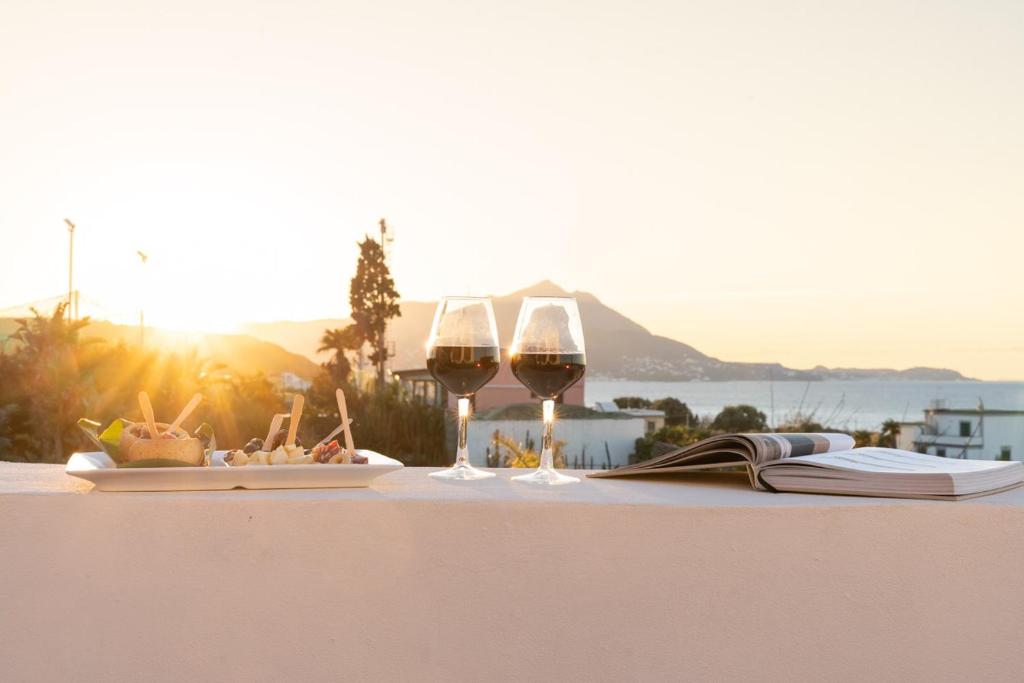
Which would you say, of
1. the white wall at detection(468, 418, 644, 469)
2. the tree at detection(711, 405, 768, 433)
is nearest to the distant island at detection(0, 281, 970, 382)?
the tree at detection(711, 405, 768, 433)

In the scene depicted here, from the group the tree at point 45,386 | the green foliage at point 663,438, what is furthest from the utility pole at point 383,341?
the tree at point 45,386

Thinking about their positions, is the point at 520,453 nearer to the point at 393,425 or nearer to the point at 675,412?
the point at 393,425

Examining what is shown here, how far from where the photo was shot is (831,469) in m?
1.38

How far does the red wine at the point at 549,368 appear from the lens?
1463 millimetres

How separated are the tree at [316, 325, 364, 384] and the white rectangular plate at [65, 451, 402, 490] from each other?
30324 millimetres

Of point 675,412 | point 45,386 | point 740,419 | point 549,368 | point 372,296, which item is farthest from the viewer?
point 675,412

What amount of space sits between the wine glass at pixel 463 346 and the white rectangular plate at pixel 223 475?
0.52 feet

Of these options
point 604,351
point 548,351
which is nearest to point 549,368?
point 548,351

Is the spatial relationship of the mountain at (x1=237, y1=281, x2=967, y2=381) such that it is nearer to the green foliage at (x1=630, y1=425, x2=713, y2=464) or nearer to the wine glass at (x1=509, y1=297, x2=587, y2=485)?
the green foliage at (x1=630, y1=425, x2=713, y2=464)

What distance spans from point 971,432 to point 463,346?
5159cm

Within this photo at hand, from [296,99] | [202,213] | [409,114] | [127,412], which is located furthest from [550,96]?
[127,412]

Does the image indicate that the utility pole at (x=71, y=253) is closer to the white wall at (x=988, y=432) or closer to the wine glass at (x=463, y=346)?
the wine glass at (x=463, y=346)

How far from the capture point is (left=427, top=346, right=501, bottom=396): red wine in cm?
147

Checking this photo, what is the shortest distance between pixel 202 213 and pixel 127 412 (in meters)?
20.4
